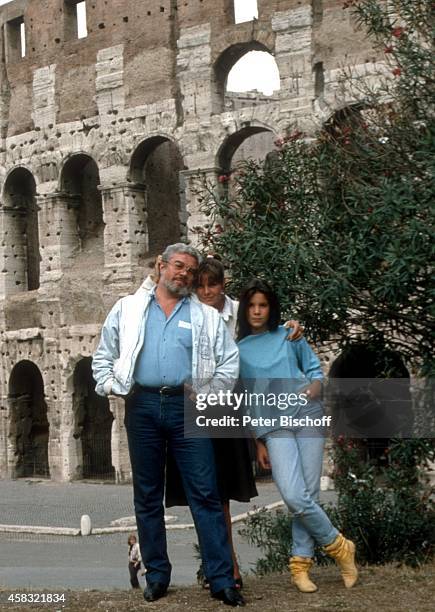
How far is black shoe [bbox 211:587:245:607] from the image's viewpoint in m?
6.34

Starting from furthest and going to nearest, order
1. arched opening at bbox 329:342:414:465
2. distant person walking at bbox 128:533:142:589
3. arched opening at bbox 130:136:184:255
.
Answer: arched opening at bbox 130:136:184:255
arched opening at bbox 329:342:414:465
distant person walking at bbox 128:533:142:589

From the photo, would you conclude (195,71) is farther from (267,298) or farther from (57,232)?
(267,298)

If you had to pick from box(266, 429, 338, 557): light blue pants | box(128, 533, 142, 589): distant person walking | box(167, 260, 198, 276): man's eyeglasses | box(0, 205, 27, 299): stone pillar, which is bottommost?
box(128, 533, 142, 589): distant person walking

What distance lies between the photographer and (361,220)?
816cm

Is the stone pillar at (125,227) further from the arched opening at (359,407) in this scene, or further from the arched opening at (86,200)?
the arched opening at (359,407)

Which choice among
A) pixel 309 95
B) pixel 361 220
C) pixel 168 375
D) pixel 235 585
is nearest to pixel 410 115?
pixel 361 220

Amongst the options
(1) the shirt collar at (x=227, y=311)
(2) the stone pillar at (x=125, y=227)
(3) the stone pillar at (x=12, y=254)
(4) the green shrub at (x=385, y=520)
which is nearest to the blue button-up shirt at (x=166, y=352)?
(1) the shirt collar at (x=227, y=311)

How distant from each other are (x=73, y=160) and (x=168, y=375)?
672 inches

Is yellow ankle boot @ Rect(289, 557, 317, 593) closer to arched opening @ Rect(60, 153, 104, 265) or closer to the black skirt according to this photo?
the black skirt

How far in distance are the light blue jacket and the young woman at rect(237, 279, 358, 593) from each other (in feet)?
0.68

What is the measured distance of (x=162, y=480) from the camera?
6.55 meters

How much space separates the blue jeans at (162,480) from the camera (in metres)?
6.38

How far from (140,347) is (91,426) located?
16.9 metres

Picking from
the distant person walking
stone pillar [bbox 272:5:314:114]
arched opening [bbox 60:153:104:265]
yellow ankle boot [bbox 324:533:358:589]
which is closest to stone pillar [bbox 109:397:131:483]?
arched opening [bbox 60:153:104:265]
